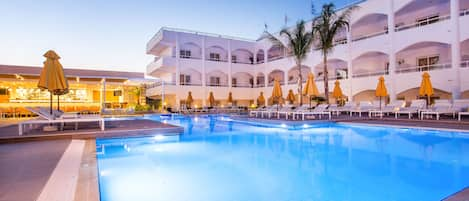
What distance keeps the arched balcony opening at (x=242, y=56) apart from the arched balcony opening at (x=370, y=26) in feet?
37.7

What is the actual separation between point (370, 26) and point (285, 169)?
2044cm

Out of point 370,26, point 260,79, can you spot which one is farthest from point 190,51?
point 370,26

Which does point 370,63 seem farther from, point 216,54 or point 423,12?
point 216,54

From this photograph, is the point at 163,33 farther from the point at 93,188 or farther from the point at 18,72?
the point at 93,188

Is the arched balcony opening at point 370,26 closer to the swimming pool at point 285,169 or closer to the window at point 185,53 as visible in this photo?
the swimming pool at point 285,169

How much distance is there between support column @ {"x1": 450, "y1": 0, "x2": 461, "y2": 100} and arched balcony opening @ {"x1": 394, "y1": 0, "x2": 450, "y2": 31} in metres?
1.76

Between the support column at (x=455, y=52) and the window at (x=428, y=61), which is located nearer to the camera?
the support column at (x=455, y=52)

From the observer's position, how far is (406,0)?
56.3 feet

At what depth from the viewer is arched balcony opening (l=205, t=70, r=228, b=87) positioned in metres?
28.2

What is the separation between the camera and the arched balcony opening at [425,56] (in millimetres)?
17312

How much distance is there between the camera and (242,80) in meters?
30.1

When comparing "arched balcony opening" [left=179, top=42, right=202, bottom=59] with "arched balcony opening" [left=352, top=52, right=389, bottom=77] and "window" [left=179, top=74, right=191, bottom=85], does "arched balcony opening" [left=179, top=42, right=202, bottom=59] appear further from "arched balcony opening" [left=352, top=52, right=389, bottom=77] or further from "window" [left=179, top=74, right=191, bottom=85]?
"arched balcony opening" [left=352, top=52, right=389, bottom=77]

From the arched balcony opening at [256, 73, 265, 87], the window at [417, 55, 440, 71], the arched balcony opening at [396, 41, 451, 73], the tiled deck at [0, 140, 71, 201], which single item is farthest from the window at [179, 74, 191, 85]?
the tiled deck at [0, 140, 71, 201]

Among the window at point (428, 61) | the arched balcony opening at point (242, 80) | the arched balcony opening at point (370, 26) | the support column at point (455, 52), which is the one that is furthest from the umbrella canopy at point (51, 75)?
the arched balcony opening at point (242, 80)
